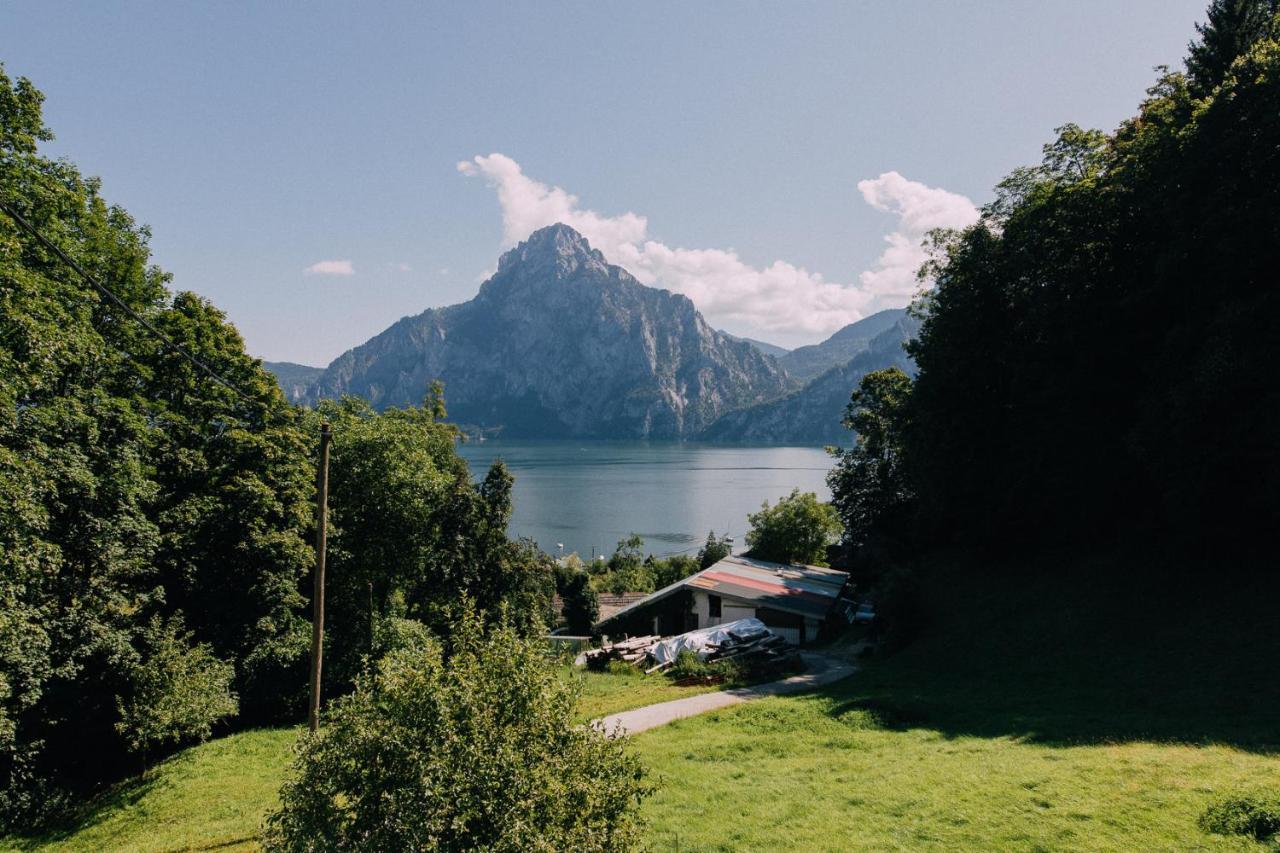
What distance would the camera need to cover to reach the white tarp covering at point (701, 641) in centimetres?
2831

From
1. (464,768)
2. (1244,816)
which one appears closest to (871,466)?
(1244,816)

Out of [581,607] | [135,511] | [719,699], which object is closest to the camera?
[135,511]

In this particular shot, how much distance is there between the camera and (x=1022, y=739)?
1526 cm

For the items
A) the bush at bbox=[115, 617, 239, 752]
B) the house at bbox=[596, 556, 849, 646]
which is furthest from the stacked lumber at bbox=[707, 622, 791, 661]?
the bush at bbox=[115, 617, 239, 752]

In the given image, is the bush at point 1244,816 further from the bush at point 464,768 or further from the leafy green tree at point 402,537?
the leafy green tree at point 402,537

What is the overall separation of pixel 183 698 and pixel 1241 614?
106ft

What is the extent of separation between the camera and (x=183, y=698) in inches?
757

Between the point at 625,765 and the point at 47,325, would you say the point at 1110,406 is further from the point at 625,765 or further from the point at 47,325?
the point at 47,325

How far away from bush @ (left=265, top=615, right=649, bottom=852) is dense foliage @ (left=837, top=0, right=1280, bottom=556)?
21954 millimetres

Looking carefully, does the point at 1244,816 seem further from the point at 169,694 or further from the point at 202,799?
the point at 169,694

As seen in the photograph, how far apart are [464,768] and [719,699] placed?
16.9 m

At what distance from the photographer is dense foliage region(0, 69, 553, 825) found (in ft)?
50.4

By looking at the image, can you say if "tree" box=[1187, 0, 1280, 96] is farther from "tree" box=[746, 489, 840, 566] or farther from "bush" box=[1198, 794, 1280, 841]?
"tree" box=[746, 489, 840, 566]

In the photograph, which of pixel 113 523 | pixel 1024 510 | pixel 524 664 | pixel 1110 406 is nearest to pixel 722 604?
pixel 1024 510
